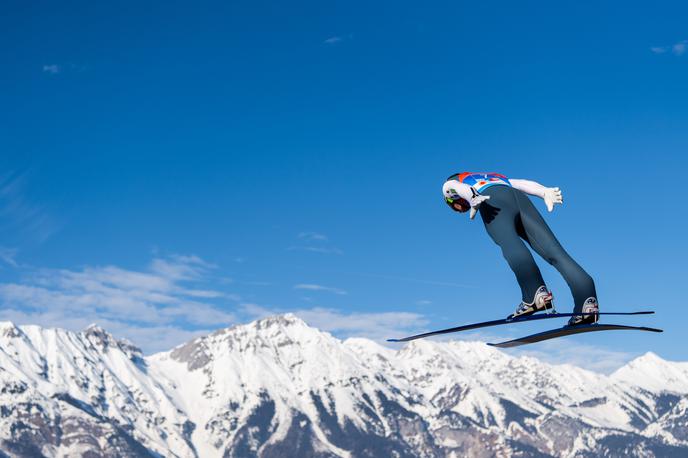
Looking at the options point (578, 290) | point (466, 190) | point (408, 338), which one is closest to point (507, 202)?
point (466, 190)

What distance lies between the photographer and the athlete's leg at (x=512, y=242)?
1021 cm

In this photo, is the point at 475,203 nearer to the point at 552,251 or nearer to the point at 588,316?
the point at 552,251

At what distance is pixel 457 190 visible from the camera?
1023cm

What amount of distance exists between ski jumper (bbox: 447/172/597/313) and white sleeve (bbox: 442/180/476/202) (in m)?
0.05

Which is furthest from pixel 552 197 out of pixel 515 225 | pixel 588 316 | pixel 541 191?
pixel 588 316

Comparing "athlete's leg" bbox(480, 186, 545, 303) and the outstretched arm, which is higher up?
the outstretched arm

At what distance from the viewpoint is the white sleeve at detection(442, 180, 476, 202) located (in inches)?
402

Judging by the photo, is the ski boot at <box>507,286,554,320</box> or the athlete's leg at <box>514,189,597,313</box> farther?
the ski boot at <box>507,286,554,320</box>

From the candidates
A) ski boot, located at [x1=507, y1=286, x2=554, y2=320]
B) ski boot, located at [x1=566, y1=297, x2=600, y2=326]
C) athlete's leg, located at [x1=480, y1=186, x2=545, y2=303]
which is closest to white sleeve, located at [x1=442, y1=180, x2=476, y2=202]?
athlete's leg, located at [x1=480, y1=186, x2=545, y2=303]

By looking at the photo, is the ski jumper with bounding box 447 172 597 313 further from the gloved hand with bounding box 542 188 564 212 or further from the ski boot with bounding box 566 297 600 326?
the ski boot with bounding box 566 297 600 326

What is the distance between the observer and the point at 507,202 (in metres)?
10.2

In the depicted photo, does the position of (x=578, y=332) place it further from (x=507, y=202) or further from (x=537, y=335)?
(x=507, y=202)

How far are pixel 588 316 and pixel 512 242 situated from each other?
1.19 m

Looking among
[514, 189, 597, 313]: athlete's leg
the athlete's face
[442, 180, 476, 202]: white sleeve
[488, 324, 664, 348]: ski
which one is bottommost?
[488, 324, 664, 348]: ski
